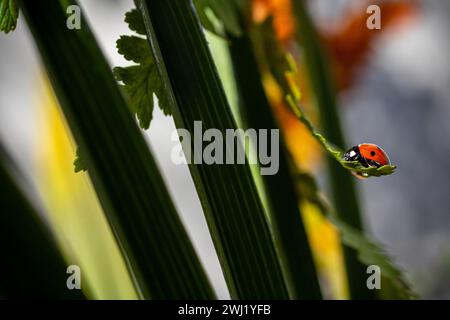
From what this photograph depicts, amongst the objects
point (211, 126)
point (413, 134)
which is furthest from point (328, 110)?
point (413, 134)

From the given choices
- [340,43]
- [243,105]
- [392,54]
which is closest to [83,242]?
[243,105]

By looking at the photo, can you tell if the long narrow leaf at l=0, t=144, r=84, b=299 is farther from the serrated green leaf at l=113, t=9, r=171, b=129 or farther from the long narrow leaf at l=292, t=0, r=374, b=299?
the long narrow leaf at l=292, t=0, r=374, b=299

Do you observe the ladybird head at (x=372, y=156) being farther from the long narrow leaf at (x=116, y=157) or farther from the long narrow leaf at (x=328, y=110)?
the long narrow leaf at (x=328, y=110)

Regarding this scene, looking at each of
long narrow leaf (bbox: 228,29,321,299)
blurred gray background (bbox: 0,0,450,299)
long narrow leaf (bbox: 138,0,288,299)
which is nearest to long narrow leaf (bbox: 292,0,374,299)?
long narrow leaf (bbox: 228,29,321,299)

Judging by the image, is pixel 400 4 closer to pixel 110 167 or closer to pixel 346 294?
pixel 346 294

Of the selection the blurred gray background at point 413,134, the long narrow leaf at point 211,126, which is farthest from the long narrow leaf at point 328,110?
the blurred gray background at point 413,134

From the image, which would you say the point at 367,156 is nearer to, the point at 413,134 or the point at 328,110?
the point at 328,110
